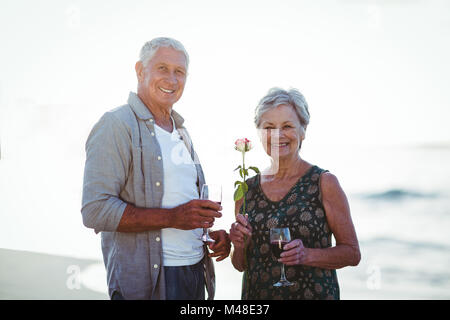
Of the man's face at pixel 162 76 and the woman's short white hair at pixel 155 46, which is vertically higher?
the woman's short white hair at pixel 155 46

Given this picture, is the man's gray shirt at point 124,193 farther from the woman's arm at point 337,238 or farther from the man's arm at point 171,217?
the woman's arm at point 337,238

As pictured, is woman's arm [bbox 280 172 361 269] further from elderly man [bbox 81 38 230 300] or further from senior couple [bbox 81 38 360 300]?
elderly man [bbox 81 38 230 300]

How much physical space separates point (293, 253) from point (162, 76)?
1.34 meters

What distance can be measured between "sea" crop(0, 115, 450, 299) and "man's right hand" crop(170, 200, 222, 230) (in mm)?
226

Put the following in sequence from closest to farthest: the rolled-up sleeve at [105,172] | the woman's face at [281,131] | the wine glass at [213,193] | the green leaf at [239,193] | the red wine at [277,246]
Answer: the rolled-up sleeve at [105,172] < the wine glass at [213,193] < the red wine at [277,246] < the green leaf at [239,193] < the woman's face at [281,131]

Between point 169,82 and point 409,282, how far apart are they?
9405mm

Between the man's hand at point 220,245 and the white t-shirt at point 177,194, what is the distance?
10 cm

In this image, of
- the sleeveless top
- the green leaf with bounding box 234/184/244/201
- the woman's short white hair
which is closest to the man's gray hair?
the sleeveless top

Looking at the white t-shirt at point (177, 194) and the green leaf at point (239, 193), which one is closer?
the white t-shirt at point (177, 194)

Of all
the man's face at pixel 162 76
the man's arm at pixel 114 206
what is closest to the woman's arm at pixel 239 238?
the man's arm at pixel 114 206

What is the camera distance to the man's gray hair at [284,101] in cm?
300

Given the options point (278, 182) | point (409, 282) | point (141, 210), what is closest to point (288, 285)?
point (278, 182)

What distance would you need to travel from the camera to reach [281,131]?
2.99m
